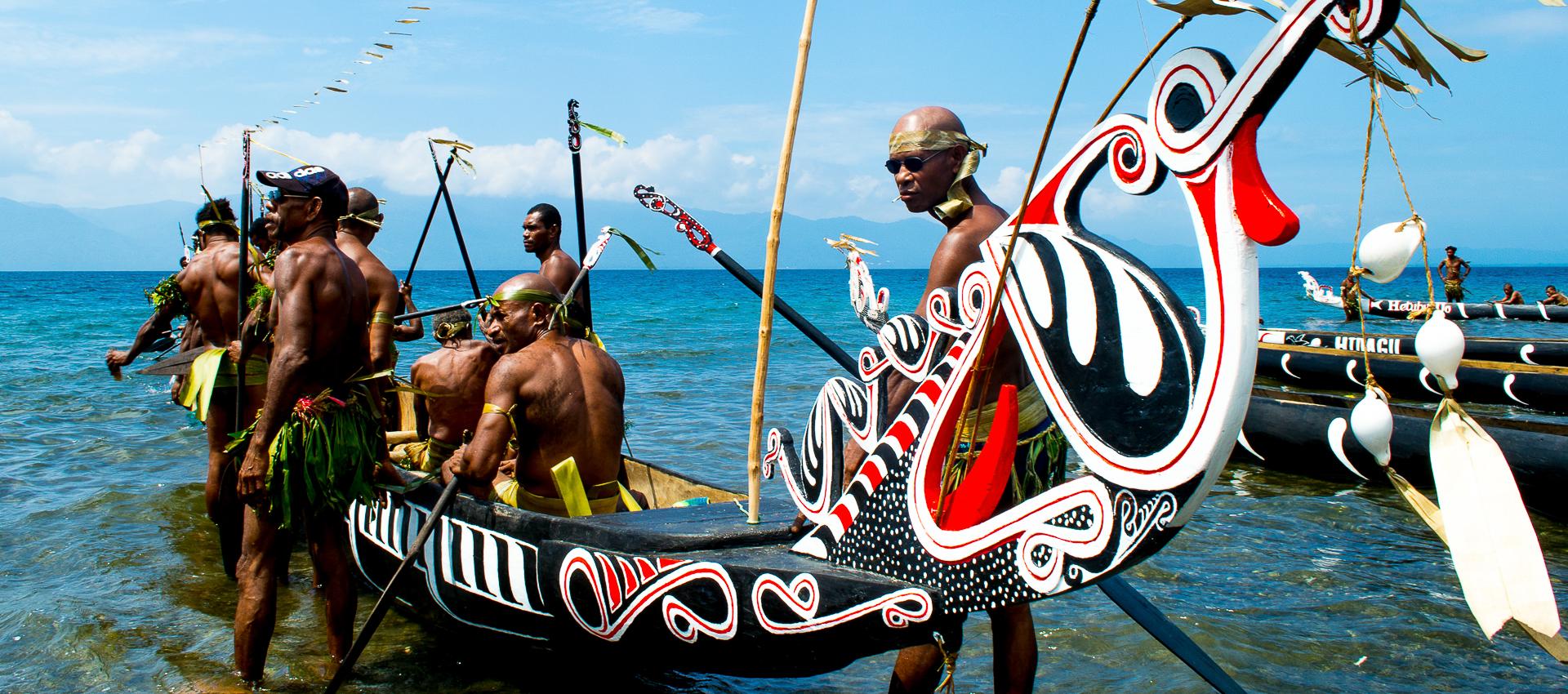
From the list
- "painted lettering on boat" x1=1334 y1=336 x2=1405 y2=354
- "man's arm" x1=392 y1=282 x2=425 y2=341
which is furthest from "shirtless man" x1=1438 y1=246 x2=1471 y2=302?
"man's arm" x1=392 y1=282 x2=425 y2=341

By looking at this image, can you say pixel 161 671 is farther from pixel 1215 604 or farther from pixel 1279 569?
pixel 1279 569

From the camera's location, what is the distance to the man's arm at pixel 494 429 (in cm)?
445

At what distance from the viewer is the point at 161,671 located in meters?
5.02

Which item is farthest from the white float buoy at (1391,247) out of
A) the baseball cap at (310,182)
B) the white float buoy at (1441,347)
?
the baseball cap at (310,182)

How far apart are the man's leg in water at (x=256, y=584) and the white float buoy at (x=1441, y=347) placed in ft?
13.0

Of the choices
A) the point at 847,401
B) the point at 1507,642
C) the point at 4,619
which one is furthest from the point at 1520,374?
the point at 4,619

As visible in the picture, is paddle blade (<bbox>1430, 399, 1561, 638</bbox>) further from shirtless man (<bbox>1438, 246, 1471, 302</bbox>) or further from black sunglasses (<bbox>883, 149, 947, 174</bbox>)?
shirtless man (<bbox>1438, 246, 1471, 302</bbox>)

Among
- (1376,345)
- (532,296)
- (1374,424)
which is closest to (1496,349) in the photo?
(1376,345)

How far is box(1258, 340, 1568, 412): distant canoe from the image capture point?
11453 millimetres

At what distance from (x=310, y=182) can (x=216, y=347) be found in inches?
85.4

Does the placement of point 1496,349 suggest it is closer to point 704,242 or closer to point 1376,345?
point 1376,345

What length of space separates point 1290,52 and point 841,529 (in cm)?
194

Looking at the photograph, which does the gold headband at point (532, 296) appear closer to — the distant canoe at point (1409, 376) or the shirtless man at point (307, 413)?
the shirtless man at point (307, 413)

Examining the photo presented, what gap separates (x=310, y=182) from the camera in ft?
14.7
